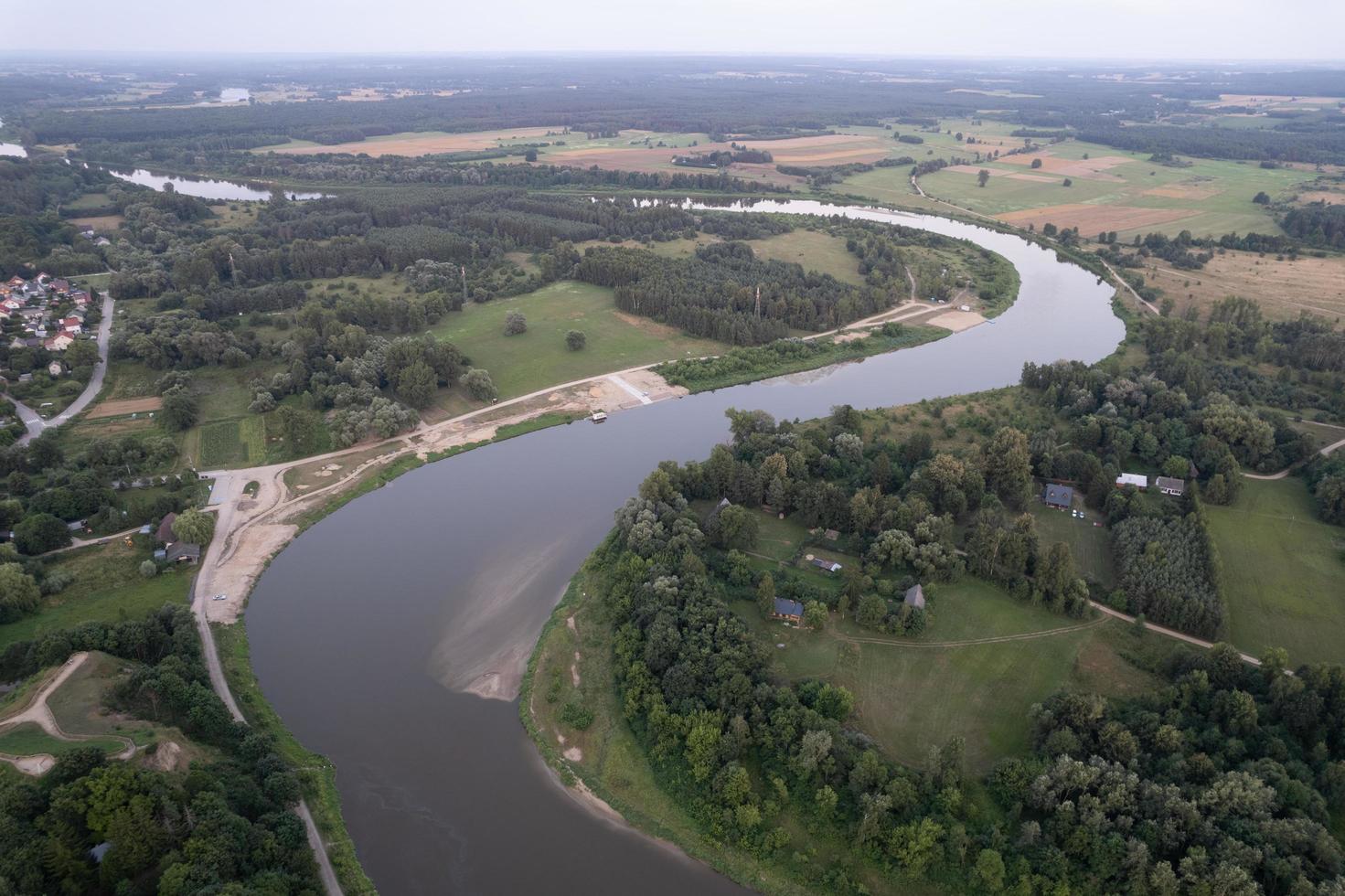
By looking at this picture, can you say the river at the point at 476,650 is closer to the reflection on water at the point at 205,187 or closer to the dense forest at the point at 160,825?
the dense forest at the point at 160,825

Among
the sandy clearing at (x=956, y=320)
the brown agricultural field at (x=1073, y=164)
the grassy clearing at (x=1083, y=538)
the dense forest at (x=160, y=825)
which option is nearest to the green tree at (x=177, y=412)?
the dense forest at (x=160, y=825)

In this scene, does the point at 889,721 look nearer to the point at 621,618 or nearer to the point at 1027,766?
the point at 1027,766

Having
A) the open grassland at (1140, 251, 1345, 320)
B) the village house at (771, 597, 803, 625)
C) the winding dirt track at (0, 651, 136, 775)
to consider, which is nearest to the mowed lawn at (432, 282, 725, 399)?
the village house at (771, 597, 803, 625)

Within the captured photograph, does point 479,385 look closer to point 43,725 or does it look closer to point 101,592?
point 101,592

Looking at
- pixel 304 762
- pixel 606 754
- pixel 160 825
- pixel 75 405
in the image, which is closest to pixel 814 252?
pixel 75 405

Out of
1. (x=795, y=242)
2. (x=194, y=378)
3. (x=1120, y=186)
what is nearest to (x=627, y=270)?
(x=795, y=242)

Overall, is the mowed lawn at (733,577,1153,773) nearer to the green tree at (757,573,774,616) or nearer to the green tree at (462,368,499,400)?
the green tree at (757,573,774,616)
